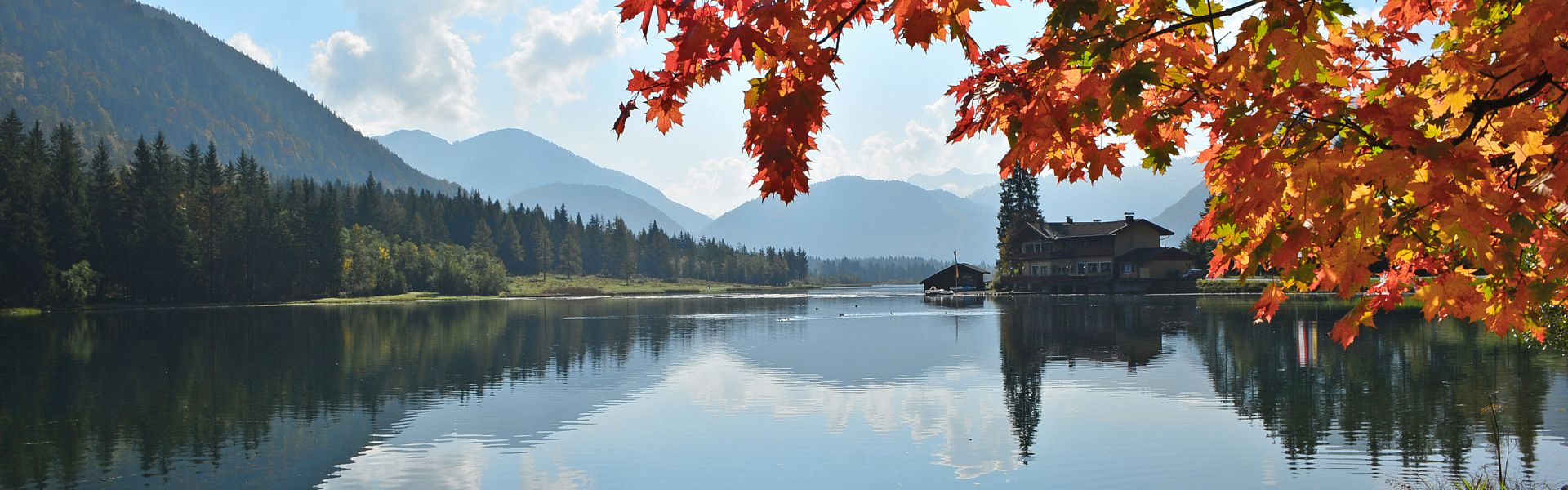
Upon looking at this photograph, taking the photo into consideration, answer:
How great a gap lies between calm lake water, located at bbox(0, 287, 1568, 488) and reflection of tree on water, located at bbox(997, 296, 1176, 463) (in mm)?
228

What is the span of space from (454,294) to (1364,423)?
132381 millimetres

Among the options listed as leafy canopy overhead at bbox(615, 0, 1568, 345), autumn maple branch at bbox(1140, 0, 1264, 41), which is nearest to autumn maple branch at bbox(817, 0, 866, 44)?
leafy canopy overhead at bbox(615, 0, 1568, 345)

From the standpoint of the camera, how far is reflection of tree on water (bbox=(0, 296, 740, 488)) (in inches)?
732

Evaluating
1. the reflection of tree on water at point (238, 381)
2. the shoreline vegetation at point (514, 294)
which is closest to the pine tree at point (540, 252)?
the shoreline vegetation at point (514, 294)

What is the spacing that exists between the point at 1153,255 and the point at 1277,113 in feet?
327

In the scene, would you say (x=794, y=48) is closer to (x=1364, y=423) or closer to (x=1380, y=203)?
(x=1380, y=203)

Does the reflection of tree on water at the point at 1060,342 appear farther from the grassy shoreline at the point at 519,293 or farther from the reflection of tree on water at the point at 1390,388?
the grassy shoreline at the point at 519,293

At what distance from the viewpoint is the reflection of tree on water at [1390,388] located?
17.9 m

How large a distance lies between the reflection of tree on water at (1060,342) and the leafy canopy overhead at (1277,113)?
13.4 metres

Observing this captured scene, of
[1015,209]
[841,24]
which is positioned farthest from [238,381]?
[1015,209]

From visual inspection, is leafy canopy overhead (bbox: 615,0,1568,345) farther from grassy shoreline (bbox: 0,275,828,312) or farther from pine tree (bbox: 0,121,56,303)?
pine tree (bbox: 0,121,56,303)

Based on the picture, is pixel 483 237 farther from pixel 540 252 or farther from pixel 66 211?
pixel 66 211

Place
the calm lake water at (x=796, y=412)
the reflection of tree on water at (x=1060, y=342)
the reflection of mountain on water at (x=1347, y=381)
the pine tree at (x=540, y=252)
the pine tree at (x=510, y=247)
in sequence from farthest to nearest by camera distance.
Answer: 1. the pine tree at (x=540, y=252)
2. the pine tree at (x=510, y=247)
3. the reflection of tree on water at (x=1060, y=342)
4. the reflection of mountain on water at (x=1347, y=381)
5. the calm lake water at (x=796, y=412)

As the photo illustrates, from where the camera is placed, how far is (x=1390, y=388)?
2409 cm
